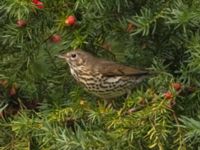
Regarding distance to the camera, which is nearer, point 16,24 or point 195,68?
point 195,68

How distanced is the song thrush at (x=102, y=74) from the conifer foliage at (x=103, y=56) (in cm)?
4

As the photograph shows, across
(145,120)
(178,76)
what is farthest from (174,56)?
(145,120)

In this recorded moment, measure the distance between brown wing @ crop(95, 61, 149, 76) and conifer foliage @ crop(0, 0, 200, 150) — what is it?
0.11 feet

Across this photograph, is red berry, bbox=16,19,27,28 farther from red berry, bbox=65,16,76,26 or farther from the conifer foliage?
red berry, bbox=65,16,76,26

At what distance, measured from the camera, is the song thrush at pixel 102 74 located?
132 inches

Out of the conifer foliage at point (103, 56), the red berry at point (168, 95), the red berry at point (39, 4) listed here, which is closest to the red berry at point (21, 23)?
the conifer foliage at point (103, 56)

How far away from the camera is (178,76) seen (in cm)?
306

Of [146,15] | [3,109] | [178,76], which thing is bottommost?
[3,109]

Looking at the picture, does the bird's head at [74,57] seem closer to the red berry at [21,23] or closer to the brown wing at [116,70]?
the brown wing at [116,70]

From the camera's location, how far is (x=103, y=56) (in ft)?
11.0

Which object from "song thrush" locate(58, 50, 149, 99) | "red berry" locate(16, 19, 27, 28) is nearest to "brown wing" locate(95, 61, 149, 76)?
"song thrush" locate(58, 50, 149, 99)

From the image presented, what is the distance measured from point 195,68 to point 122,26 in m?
0.37

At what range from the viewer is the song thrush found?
11.0 ft

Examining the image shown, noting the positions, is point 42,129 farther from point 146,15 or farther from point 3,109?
point 146,15
